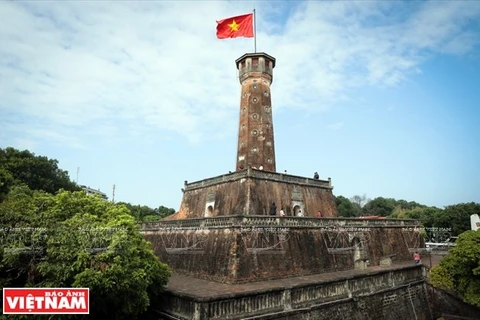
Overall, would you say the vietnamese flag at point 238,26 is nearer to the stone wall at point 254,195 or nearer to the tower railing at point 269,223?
the stone wall at point 254,195

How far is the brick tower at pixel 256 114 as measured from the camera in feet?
77.5

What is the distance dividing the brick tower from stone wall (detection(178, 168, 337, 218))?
102 inches

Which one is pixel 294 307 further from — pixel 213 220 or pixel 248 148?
pixel 248 148

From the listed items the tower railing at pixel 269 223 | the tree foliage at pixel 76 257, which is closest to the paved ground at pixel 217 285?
the tree foliage at pixel 76 257

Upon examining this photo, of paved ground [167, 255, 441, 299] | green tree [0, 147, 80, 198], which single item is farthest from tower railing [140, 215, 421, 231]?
green tree [0, 147, 80, 198]

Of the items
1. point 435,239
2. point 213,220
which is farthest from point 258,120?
point 435,239

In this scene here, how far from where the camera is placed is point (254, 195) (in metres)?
19.2

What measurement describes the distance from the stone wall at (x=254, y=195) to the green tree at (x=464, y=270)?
29.8 feet

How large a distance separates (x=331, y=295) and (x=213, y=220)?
604 cm

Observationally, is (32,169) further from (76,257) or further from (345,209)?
(345,209)

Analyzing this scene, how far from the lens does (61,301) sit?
298 inches

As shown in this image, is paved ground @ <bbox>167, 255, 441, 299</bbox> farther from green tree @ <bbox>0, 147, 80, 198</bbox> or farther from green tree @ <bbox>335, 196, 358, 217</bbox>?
green tree @ <bbox>335, 196, 358, 217</bbox>

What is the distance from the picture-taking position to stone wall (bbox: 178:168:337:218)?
19.3 meters

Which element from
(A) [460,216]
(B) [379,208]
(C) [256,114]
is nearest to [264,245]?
(C) [256,114]
